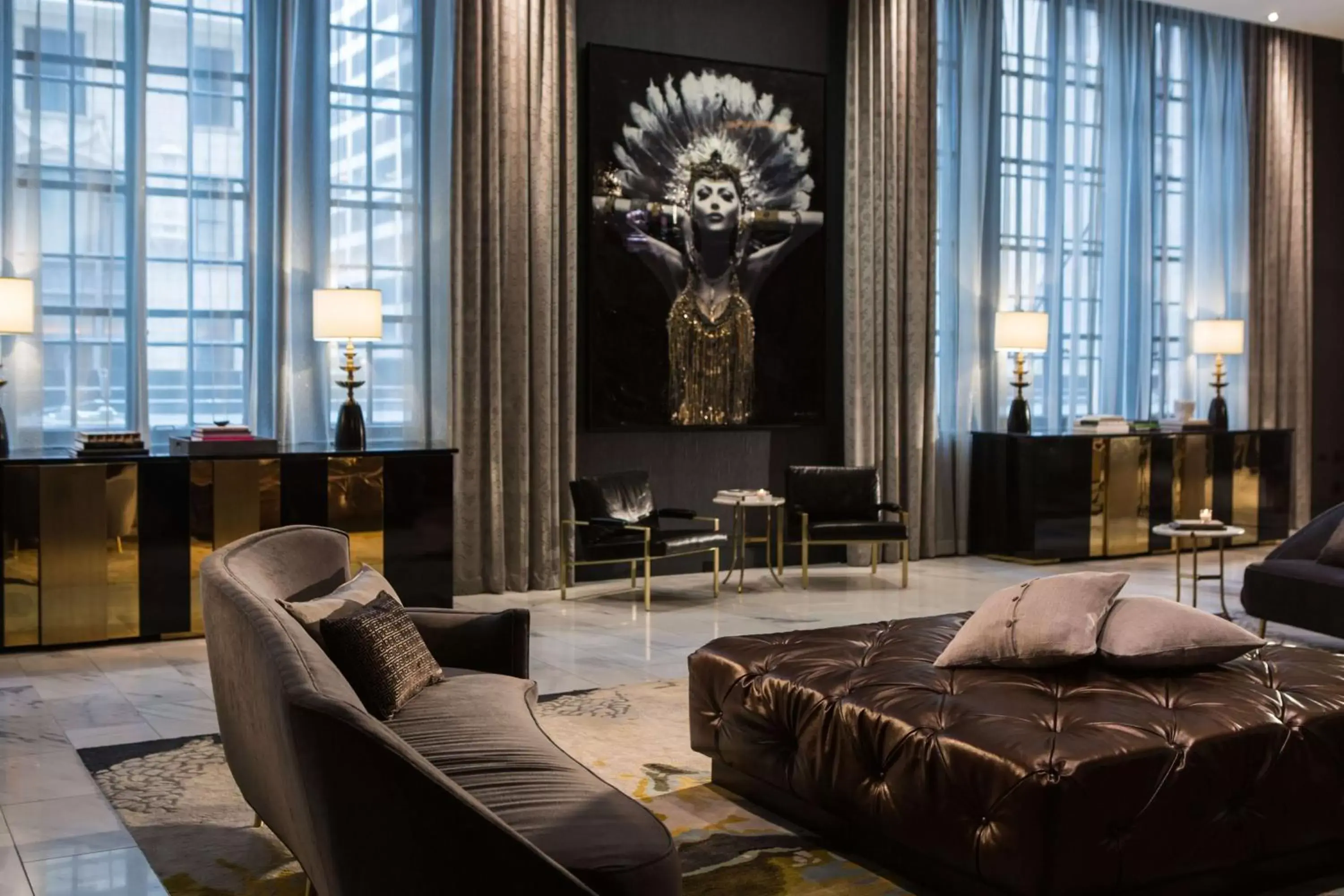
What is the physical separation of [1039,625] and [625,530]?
3.66 meters

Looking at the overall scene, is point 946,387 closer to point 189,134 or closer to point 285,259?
point 285,259

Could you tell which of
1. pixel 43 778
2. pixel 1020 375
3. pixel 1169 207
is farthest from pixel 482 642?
pixel 1169 207

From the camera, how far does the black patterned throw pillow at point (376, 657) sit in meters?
3.18

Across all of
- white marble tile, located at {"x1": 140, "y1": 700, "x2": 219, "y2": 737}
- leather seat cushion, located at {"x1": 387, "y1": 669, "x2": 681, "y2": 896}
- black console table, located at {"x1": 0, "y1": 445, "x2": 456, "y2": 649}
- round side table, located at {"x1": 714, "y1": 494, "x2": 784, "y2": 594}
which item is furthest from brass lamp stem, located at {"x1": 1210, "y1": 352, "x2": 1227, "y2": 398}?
leather seat cushion, located at {"x1": 387, "y1": 669, "x2": 681, "y2": 896}

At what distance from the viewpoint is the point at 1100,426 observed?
8.88 metres

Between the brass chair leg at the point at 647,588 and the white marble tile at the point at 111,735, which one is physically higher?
the brass chair leg at the point at 647,588

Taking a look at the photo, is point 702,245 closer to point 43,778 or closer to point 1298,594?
point 1298,594

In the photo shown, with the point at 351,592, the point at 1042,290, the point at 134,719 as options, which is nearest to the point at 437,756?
the point at 351,592

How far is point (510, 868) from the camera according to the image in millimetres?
2006

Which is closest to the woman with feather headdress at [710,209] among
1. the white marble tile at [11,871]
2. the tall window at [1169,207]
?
the tall window at [1169,207]

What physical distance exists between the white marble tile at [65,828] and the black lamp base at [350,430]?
9.43 ft

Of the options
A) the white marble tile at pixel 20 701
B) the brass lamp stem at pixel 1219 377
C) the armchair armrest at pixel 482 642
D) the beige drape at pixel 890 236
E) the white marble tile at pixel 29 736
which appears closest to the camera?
the armchair armrest at pixel 482 642

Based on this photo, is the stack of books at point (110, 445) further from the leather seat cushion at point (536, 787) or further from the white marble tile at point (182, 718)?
the leather seat cushion at point (536, 787)

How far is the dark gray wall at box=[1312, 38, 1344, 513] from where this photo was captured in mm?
10523
